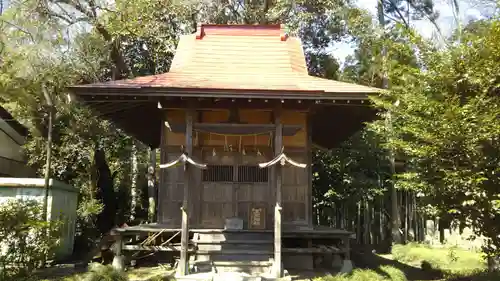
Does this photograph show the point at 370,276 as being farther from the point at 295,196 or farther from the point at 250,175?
the point at 250,175

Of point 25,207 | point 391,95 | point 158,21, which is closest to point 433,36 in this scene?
point 391,95

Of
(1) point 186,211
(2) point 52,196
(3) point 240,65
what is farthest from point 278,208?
A: (2) point 52,196

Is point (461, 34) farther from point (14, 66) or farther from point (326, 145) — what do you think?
point (14, 66)

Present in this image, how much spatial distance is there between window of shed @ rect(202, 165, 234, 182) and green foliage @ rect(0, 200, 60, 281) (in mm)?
3431

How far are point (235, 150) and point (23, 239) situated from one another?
188 inches

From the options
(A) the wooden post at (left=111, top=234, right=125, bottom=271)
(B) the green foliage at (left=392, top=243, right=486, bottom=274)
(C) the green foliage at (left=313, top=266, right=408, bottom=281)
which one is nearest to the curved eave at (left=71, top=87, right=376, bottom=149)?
(A) the wooden post at (left=111, top=234, right=125, bottom=271)

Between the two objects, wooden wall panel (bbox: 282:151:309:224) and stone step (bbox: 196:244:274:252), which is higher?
wooden wall panel (bbox: 282:151:309:224)

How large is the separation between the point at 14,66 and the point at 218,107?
7.04 metres

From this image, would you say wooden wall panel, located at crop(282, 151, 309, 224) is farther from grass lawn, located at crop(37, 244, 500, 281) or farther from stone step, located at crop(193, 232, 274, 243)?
grass lawn, located at crop(37, 244, 500, 281)

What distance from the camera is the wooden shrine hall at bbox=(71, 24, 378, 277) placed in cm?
866

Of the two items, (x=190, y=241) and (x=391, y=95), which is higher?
(x=391, y=95)

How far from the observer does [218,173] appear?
10.2m

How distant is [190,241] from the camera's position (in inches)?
364

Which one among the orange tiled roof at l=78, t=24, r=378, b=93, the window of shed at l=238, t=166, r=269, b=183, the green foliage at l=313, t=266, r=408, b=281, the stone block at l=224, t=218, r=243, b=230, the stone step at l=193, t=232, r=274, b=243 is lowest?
the green foliage at l=313, t=266, r=408, b=281
